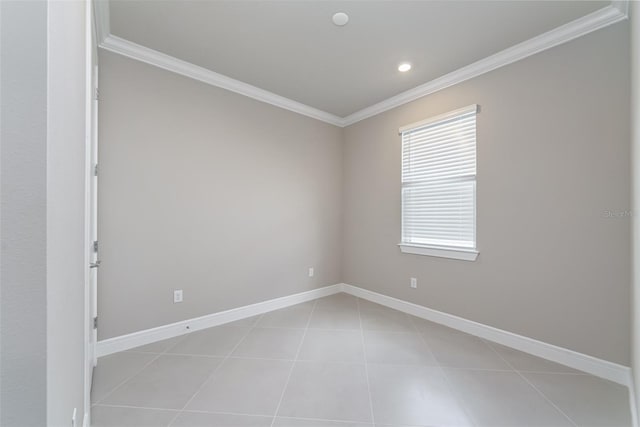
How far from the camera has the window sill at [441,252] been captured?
2.59 metres

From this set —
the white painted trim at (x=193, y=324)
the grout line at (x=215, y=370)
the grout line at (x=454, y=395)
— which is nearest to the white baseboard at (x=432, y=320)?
the white painted trim at (x=193, y=324)

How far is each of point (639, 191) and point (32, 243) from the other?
99.4 inches

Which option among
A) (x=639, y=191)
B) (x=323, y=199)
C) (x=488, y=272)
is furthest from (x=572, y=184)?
(x=323, y=199)

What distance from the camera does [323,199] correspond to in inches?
149

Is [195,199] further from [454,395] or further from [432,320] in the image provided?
[432,320]

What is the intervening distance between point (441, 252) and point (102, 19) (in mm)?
3623

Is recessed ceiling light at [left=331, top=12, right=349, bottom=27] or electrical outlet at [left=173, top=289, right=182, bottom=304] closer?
recessed ceiling light at [left=331, top=12, right=349, bottom=27]

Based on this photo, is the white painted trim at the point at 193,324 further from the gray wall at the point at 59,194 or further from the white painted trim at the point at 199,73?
the white painted trim at the point at 199,73

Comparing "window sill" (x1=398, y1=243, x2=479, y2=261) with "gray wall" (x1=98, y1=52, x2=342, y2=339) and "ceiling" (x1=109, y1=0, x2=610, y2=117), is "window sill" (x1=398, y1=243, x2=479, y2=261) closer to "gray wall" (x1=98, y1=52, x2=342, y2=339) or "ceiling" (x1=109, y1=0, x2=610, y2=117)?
"gray wall" (x1=98, y1=52, x2=342, y2=339)

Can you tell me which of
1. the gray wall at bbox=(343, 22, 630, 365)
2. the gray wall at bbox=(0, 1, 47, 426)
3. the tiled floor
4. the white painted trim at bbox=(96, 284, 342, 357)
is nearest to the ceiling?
the gray wall at bbox=(343, 22, 630, 365)

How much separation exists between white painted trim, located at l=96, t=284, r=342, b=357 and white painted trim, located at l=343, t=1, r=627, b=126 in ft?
9.36

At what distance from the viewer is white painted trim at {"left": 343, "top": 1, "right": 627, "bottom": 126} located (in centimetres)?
187

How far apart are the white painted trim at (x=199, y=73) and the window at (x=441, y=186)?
4.66ft

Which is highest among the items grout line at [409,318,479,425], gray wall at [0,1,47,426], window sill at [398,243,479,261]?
gray wall at [0,1,47,426]
